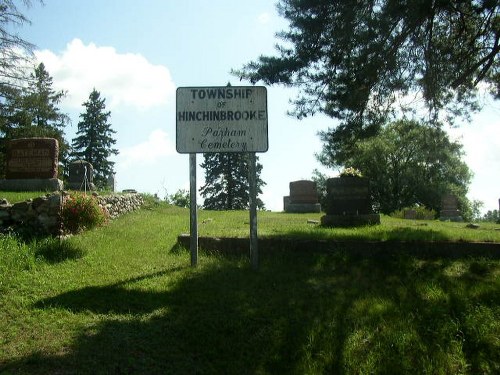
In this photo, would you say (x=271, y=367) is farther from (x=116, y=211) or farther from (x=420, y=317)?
(x=116, y=211)

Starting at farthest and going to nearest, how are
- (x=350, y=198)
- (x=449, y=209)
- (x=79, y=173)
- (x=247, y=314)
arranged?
(x=449, y=209) → (x=79, y=173) → (x=350, y=198) → (x=247, y=314)

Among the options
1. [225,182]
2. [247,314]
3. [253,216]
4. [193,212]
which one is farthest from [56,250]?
[225,182]

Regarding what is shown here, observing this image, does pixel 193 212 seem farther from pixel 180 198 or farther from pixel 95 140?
pixel 95 140

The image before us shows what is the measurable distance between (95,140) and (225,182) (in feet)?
49.6

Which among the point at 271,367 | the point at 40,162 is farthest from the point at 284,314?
the point at 40,162

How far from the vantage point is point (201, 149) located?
791 cm

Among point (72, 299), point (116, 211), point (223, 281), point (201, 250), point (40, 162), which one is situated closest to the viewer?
point (72, 299)

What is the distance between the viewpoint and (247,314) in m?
5.81

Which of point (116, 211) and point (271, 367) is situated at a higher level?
point (116, 211)

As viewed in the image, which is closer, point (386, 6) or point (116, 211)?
point (386, 6)

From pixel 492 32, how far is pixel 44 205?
10617 millimetres

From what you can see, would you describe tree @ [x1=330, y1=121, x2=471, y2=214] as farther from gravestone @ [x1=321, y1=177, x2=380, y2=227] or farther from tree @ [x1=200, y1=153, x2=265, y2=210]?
gravestone @ [x1=321, y1=177, x2=380, y2=227]

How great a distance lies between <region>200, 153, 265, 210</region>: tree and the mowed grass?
35.4 meters

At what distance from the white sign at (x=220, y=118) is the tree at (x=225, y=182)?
3562 cm
